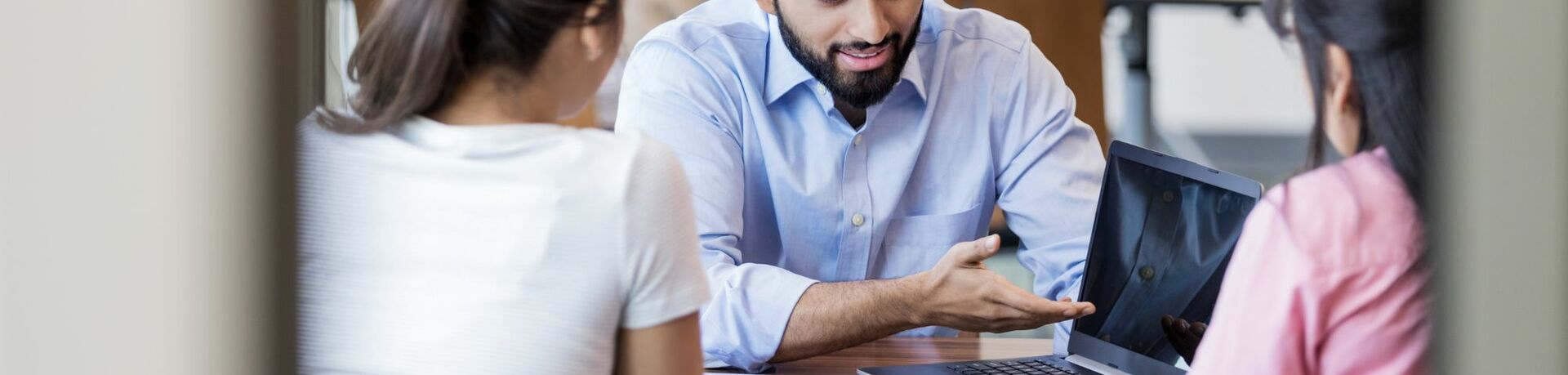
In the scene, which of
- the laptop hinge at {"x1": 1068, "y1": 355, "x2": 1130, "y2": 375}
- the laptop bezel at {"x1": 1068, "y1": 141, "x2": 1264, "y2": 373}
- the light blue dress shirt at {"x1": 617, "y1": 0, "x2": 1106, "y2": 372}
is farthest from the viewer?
the light blue dress shirt at {"x1": 617, "y1": 0, "x2": 1106, "y2": 372}

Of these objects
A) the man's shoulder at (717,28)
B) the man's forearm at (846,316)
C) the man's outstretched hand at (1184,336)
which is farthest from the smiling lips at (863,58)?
the man's outstretched hand at (1184,336)

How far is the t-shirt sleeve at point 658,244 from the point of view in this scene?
0.78 metres

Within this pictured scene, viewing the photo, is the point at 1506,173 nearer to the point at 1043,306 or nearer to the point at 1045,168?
the point at 1043,306

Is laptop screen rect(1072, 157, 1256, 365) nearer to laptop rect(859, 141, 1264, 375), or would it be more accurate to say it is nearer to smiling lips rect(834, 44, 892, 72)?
laptop rect(859, 141, 1264, 375)

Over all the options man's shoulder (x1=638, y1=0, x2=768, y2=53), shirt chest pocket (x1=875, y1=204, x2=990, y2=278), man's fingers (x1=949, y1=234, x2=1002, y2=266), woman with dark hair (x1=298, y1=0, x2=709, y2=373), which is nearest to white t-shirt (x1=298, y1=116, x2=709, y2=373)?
woman with dark hair (x1=298, y1=0, x2=709, y2=373)

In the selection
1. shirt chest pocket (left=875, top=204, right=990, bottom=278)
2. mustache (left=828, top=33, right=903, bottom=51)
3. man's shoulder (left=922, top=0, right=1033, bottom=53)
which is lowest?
shirt chest pocket (left=875, top=204, right=990, bottom=278)

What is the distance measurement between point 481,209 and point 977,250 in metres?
0.65

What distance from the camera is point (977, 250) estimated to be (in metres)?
1.29

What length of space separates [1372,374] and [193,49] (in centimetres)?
68

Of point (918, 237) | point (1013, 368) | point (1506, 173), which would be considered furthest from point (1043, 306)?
point (1506, 173)

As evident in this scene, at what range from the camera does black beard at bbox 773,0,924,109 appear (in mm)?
1617

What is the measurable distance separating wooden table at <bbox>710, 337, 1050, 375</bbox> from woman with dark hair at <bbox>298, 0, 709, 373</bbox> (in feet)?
1.75

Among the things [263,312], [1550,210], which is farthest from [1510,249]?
[263,312]

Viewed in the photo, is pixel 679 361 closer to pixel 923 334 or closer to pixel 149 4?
pixel 149 4
